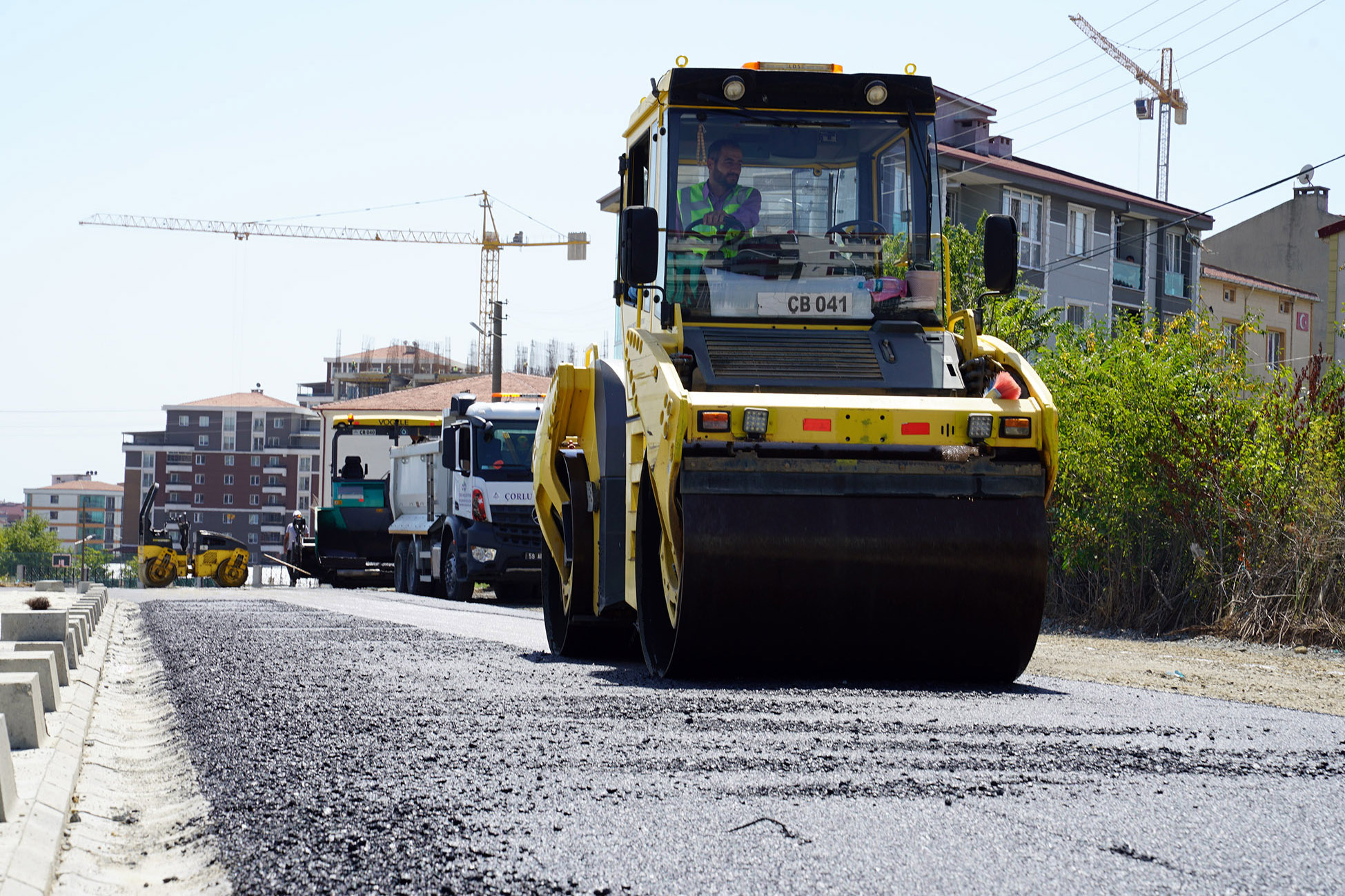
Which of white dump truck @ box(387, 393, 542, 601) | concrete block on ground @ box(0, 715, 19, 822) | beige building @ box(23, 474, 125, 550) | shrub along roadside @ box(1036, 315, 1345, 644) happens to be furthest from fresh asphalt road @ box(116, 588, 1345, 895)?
beige building @ box(23, 474, 125, 550)

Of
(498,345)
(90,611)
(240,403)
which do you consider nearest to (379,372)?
(240,403)

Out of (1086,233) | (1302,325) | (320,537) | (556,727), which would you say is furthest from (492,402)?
(1302,325)

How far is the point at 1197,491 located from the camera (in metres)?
14.8

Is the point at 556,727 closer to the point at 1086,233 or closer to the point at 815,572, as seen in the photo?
the point at 815,572

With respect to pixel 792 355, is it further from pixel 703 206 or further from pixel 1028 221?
pixel 1028 221

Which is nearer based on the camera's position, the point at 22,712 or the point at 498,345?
the point at 22,712

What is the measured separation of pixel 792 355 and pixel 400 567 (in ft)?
69.2

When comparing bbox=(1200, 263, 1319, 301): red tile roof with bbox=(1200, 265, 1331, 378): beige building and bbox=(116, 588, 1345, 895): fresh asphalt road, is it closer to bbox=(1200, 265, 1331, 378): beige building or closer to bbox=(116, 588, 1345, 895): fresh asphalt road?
bbox=(1200, 265, 1331, 378): beige building

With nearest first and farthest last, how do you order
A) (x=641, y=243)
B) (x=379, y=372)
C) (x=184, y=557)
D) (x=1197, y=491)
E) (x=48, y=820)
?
(x=48, y=820) < (x=641, y=243) < (x=1197, y=491) < (x=184, y=557) < (x=379, y=372)

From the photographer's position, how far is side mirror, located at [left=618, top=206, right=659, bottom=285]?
27.3ft

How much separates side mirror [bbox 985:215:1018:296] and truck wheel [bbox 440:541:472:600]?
16.0m

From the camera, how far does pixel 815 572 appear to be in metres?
7.41

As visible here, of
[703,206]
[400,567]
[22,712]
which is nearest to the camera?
[22,712]

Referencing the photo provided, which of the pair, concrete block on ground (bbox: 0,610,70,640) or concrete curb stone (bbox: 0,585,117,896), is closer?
concrete curb stone (bbox: 0,585,117,896)
